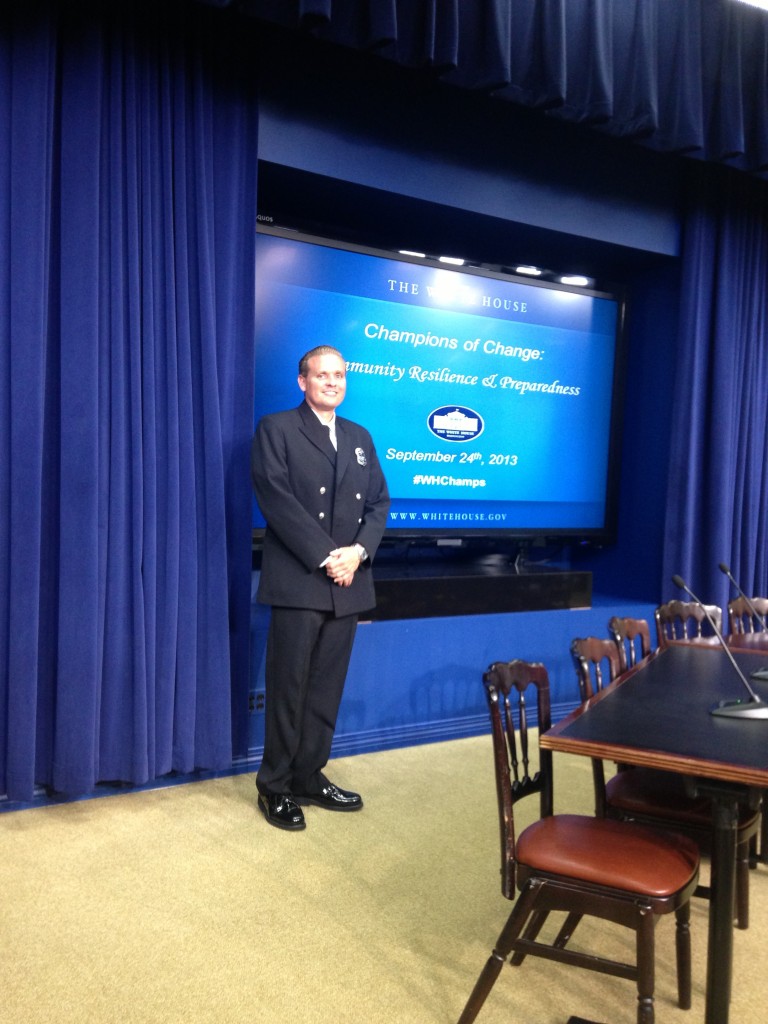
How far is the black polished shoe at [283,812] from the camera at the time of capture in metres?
2.97

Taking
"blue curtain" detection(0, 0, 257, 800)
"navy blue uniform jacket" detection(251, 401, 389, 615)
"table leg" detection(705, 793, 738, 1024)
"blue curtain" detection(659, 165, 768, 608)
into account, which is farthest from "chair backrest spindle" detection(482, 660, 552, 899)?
"blue curtain" detection(659, 165, 768, 608)

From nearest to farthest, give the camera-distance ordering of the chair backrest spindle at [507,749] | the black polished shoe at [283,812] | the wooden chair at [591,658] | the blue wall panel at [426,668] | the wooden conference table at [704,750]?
1. the wooden conference table at [704,750]
2. the chair backrest spindle at [507,749]
3. the wooden chair at [591,658]
4. the black polished shoe at [283,812]
5. the blue wall panel at [426,668]

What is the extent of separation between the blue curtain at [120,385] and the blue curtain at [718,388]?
2.37m

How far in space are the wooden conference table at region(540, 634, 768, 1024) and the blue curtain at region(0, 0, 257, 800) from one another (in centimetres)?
162

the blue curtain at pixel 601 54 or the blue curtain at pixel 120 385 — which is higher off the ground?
the blue curtain at pixel 601 54

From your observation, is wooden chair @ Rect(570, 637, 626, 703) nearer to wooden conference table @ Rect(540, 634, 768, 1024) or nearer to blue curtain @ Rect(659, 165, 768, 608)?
wooden conference table @ Rect(540, 634, 768, 1024)

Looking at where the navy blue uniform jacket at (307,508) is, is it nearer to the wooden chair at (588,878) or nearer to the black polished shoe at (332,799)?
the black polished shoe at (332,799)

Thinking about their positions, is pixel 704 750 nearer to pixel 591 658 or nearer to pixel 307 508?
pixel 591 658

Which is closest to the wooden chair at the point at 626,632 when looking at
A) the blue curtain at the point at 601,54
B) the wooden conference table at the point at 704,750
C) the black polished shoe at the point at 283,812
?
the wooden conference table at the point at 704,750

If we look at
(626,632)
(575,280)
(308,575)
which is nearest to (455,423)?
(575,280)

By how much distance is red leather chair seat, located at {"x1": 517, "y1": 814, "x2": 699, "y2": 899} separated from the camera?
1788 mm

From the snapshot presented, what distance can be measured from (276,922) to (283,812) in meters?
0.65

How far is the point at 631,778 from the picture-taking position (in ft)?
8.18

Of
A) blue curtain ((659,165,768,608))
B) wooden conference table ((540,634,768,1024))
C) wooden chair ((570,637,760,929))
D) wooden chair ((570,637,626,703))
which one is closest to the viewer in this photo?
wooden conference table ((540,634,768,1024))
